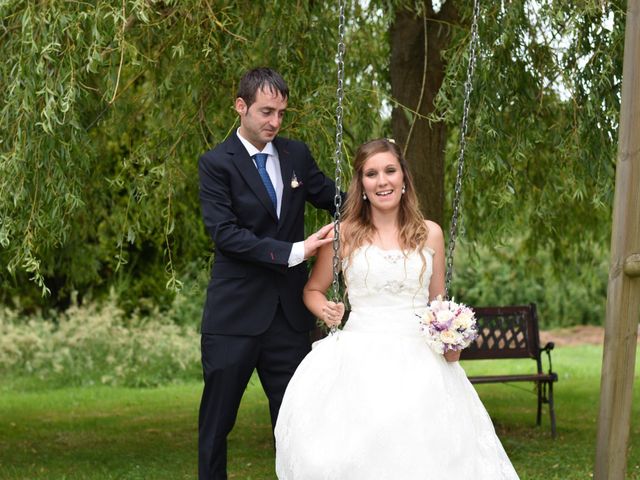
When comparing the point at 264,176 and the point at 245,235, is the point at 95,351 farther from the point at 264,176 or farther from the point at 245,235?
the point at 245,235

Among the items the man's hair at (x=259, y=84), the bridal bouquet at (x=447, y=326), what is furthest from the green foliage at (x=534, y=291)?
the bridal bouquet at (x=447, y=326)

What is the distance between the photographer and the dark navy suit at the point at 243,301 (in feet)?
14.5

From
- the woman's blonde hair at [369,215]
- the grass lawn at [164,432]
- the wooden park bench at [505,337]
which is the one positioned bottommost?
the grass lawn at [164,432]

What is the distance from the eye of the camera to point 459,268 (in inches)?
650

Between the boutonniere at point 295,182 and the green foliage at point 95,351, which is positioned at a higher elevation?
the boutonniere at point 295,182

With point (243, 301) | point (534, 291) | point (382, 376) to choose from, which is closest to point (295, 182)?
point (243, 301)

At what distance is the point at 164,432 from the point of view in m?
8.82

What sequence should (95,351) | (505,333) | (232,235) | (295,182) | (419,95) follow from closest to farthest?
(232,235) < (295,182) < (419,95) < (505,333) < (95,351)

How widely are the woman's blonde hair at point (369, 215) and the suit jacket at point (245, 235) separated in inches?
10.4

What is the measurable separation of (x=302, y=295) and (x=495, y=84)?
1.84 m

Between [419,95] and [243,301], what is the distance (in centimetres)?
305

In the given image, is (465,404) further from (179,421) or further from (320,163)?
(179,421)

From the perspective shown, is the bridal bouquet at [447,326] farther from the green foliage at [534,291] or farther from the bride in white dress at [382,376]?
the green foliage at [534,291]

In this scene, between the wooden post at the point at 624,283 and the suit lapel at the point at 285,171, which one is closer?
the suit lapel at the point at 285,171
